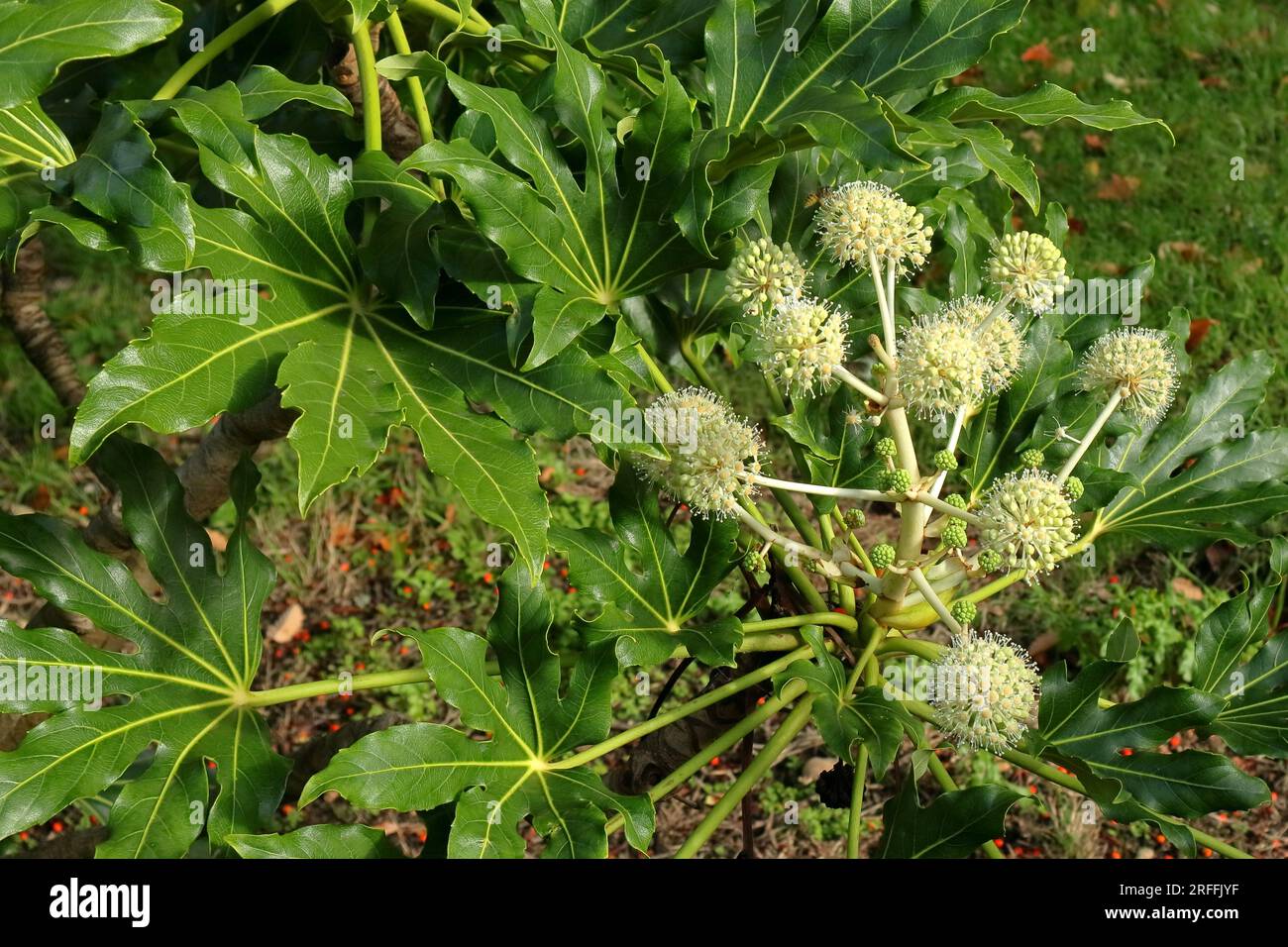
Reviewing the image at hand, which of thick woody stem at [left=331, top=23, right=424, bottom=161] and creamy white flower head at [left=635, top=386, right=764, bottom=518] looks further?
thick woody stem at [left=331, top=23, right=424, bottom=161]

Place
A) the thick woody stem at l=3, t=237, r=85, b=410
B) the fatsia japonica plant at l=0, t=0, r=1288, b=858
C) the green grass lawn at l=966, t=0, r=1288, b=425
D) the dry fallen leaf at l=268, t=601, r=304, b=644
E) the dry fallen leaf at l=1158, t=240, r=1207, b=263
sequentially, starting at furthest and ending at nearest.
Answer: the dry fallen leaf at l=1158, t=240, r=1207, b=263
the green grass lawn at l=966, t=0, r=1288, b=425
the dry fallen leaf at l=268, t=601, r=304, b=644
the thick woody stem at l=3, t=237, r=85, b=410
the fatsia japonica plant at l=0, t=0, r=1288, b=858

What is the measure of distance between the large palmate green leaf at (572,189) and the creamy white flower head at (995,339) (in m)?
0.36

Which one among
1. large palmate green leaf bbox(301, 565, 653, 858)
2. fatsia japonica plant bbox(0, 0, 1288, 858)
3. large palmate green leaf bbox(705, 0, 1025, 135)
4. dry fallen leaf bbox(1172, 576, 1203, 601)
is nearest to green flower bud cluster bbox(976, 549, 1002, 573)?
fatsia japonica plant bbox(0, 0, 1288, 858)

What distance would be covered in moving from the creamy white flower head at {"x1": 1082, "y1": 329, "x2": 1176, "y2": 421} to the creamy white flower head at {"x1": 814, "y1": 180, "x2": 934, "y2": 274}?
31 cm

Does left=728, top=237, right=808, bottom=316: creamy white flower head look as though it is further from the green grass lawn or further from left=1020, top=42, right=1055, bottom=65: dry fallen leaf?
left=1020, top=42, right=1055, bottom=65: dry fallen leaf

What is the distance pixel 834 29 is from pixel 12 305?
4.84ft

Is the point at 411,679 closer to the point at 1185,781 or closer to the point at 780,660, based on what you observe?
the point at 780,660

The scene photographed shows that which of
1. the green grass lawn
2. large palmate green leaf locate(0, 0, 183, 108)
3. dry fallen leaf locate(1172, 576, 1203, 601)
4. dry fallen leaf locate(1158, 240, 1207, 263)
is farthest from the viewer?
dry fallen leaf locate(1158, 240, 1207, 263)

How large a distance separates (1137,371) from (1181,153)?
3.15m

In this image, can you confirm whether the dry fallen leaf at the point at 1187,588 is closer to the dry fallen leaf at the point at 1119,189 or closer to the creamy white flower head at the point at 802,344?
the dry fallen leaf at the point at 1119,189

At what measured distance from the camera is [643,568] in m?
1.66

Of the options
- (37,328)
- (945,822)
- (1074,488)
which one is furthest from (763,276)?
(37,328)

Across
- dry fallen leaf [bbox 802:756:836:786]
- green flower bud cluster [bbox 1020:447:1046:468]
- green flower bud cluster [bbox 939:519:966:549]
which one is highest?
green flower bud cluster [bbox 1020:447:1046:468]

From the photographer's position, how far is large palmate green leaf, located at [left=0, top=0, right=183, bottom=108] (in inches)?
52.1
